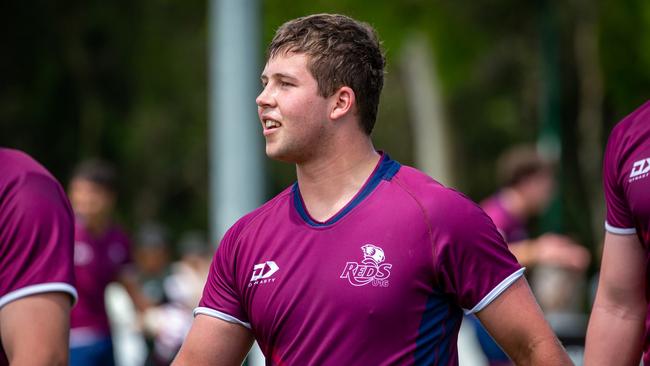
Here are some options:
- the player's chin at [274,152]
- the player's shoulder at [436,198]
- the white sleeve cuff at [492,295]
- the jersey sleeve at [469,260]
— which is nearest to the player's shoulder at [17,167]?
the player's chin at [274,152]

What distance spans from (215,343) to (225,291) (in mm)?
174

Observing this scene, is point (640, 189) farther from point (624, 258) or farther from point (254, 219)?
point (254, 219)

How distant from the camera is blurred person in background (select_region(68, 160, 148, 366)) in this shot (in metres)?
10.9

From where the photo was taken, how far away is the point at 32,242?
4.37 metres

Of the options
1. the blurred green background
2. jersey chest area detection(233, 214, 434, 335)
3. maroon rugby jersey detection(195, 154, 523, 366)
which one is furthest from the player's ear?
the blurred green background

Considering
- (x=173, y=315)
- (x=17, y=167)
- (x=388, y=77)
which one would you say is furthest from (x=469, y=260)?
(x=388, y=77)

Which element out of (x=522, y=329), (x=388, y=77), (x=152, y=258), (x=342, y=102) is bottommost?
(x=152, y=258)

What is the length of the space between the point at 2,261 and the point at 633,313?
6.92ft

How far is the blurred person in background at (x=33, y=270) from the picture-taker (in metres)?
4.27

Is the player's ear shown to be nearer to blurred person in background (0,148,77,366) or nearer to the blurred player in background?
the blurred player in background

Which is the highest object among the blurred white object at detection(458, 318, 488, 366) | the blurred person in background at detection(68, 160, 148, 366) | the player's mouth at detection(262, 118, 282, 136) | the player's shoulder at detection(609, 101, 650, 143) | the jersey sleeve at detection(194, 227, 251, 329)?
the player's mouth at detection(262, 118, 282, 136)

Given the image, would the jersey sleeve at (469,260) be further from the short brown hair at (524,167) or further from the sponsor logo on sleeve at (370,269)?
the short brown hair at (524,167)

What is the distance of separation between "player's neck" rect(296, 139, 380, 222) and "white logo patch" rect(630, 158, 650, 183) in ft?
2.75

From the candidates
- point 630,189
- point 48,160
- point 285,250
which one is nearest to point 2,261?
point 285,250
